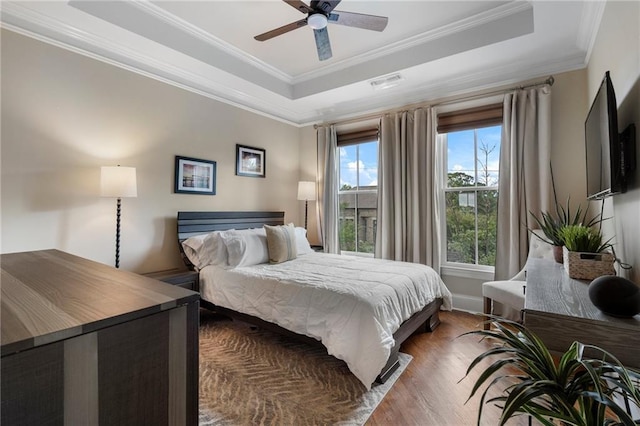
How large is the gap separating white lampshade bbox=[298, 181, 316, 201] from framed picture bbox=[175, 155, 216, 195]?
1294mm

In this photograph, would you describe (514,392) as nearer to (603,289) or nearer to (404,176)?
(603,289)

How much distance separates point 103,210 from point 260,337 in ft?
6.30

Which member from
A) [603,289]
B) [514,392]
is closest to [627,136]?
[603,289]

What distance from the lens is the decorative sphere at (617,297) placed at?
1.01 m

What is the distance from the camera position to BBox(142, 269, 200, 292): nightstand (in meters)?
2.79

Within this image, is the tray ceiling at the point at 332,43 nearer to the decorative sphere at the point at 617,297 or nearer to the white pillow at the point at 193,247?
the white pillow at the point at 193,247

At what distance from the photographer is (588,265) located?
1.55 meters

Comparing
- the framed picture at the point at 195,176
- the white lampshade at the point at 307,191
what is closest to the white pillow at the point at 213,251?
the framed picture at the point at 195,176

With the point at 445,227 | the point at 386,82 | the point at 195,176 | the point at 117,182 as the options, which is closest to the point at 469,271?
the point at 445,227

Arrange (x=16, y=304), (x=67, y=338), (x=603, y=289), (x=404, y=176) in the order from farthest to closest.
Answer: (x=404, y=176) → (x=603, y=289) → (x=16, y=304) → (x=67, y=338)

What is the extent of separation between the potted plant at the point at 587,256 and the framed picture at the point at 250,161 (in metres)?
3.52

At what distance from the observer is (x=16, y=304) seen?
699mm

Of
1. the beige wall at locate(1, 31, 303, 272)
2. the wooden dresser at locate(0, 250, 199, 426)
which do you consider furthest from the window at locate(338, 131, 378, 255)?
the wooden dresser at locate(0, 250, 199, 426)

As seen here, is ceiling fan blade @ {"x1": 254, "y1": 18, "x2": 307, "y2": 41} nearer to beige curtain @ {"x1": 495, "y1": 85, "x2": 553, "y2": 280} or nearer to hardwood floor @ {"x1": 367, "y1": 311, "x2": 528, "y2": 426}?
beige curtain @ {"x1": 495, "y1": 85, "x2": 553, "y2": 280}
